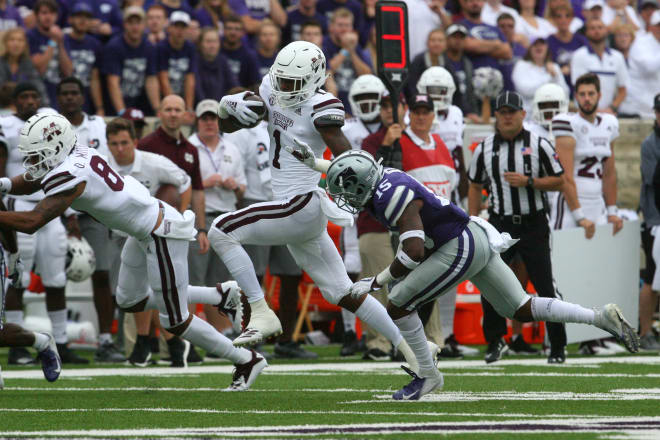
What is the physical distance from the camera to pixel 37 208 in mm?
6578

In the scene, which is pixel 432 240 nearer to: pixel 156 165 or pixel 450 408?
pixel 450 408

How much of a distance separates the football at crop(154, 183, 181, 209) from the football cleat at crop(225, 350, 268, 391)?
2430 mm

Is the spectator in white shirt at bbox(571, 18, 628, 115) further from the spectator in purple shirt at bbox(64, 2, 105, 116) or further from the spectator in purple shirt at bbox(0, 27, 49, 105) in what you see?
the spectator in purple shirt at bbox(0, 27, 49, 105)

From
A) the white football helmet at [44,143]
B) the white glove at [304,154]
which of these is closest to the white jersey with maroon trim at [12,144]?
the white football helmet at [44,143]

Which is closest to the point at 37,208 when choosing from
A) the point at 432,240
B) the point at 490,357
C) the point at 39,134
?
the point at 39,134

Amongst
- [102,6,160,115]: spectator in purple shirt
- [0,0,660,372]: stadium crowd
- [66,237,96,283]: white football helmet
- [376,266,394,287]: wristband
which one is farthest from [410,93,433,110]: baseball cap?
[376,266,394,287]: wristband

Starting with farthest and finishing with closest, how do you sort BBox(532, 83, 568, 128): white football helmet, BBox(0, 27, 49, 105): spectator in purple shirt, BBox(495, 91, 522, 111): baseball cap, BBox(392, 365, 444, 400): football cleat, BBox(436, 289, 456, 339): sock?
BBox(0, 27, 49, 105): spectator in purple shirt, BBox(532, 83, 568, 128): white football helmet, BBox(436, 289, 456, 339): sock, BBox(495, 91, 522, 111): baseball cap, BBox(392, 365, 444, 400): football cleat

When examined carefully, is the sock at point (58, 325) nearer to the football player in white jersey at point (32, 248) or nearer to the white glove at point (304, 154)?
the football player in white jersey at point (32, 248)

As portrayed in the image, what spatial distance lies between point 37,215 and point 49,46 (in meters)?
5.44

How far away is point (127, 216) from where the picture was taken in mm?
6980

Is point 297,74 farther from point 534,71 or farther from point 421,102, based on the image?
point 534,71

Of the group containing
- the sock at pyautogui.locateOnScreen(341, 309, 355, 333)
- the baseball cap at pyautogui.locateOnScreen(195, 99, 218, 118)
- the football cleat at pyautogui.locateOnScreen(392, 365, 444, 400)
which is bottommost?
the sock at pyautogui.locateOnScreen(341, 309, 355, 333)

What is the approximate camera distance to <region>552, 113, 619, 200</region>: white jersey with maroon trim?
10094mm

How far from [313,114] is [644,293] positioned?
465 centimetres
